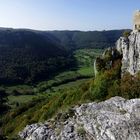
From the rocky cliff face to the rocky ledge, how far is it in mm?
54863

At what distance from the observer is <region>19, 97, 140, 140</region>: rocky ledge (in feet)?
94.8

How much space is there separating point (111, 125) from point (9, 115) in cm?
13383

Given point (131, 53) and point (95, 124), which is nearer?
point (95, 124)

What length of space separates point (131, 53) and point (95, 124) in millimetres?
62777

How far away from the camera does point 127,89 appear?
81.3 meters

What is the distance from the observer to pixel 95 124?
30766 mm

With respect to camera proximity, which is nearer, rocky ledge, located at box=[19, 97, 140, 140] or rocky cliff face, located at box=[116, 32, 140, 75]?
rocky ledge, located at box=[19, 97, 140, 140]

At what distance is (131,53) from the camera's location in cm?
9119

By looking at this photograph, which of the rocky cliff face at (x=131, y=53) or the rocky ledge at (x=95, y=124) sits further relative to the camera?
the rocky cliff face at (x=131, y=53)

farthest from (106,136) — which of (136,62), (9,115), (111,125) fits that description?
(9,115)

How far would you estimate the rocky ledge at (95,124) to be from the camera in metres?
28.9

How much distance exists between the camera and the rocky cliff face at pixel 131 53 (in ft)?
291

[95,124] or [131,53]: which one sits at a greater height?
[95,124]

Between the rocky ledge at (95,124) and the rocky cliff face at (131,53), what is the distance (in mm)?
54863
